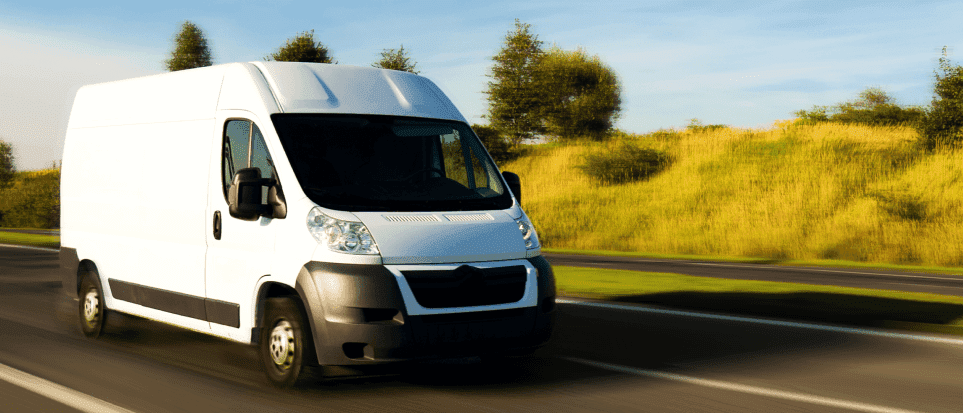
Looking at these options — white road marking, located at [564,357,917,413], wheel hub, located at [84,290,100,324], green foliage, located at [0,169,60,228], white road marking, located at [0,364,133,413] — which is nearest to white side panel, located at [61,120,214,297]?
wheel hub, located at [84,290,100,324]

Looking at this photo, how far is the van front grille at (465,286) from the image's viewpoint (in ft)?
17.7

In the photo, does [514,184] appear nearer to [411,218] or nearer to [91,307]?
[411,218]

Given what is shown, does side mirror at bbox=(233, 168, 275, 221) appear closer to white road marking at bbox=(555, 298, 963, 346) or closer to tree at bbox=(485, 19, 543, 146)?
white road marking at bbox=(555, 298, 963, 346)

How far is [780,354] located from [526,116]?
158 ft

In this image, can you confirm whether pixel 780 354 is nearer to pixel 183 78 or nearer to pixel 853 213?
pixel 183 78

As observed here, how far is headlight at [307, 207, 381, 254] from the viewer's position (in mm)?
5359

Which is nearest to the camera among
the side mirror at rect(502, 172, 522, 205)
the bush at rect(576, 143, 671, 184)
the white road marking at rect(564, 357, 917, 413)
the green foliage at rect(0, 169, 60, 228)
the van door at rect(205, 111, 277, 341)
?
the white road marking at rect(564, 357, 917, 413)

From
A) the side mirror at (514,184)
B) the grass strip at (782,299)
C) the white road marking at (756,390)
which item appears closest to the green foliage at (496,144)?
the grass strip at (782,299)

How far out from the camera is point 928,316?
9.05m

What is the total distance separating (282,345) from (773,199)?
27.7 meters

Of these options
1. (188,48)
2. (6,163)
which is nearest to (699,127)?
(188,48)

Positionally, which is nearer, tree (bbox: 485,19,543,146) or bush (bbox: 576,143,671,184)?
bush (bbox: 576,143,671,184)

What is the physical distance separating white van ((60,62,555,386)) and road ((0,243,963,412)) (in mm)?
344

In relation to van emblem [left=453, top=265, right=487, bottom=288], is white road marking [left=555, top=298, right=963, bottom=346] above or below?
below
